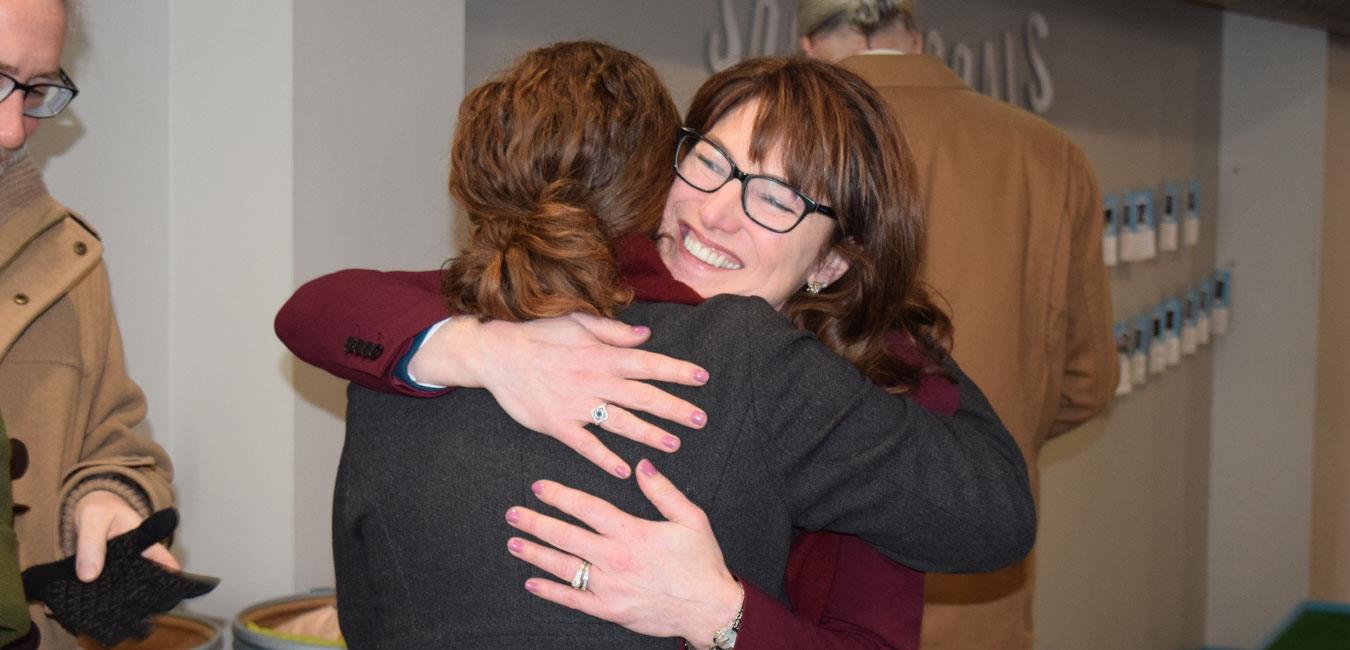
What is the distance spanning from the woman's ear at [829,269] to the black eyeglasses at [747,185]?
91mm

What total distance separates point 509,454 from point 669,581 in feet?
0.64

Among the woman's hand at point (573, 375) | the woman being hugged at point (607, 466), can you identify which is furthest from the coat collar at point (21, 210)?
the woman's hand at point (573, 375)

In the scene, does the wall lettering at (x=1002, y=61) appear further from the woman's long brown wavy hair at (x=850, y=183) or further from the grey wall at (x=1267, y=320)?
the woman's long brown wavy hair at (x=850, y=183)

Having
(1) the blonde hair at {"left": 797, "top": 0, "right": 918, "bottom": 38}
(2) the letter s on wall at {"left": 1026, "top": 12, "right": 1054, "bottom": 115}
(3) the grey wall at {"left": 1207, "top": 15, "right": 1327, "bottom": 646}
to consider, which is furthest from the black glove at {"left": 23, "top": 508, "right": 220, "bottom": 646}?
(3) the grey wall at {"left": 1207, "top": 15, "right": 1327, "bottom": 646}

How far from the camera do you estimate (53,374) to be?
1.93 m

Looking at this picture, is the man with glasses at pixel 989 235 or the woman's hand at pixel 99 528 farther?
the man with glasses at pixel 989 235

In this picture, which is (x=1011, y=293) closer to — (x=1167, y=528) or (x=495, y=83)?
(x=495, y=83)

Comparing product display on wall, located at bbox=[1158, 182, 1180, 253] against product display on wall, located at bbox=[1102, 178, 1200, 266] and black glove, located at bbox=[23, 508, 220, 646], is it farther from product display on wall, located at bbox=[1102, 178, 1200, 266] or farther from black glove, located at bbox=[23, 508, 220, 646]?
black glove, located at bbox=[23, 508, 220, 646]

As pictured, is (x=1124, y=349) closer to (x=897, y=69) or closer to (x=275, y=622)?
(x=897, y=69)

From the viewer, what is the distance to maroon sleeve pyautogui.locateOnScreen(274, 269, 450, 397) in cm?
144

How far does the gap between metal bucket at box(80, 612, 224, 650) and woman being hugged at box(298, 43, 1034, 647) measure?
119cm

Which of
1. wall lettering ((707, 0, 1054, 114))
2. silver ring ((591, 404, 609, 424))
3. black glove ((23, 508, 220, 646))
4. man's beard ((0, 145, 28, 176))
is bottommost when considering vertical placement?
black glove ((23, 508, 220, 646))

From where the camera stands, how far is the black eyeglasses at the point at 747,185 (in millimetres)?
1552

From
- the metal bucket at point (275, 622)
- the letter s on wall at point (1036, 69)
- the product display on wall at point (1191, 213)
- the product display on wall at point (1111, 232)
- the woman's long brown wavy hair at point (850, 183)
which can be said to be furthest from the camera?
the product display on wall at point (1191, 213)
